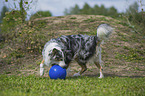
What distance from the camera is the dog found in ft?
16.2

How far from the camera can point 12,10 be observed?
9008 millimetres

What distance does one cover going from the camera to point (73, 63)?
7.75 m

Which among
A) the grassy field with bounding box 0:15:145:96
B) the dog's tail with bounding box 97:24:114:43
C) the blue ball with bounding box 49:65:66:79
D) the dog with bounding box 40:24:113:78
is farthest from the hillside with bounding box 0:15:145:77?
the dog's tail with bounding box 97:24:114:43

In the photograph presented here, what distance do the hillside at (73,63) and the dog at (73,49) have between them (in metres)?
1.12

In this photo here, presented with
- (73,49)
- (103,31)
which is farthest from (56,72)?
(103,31)

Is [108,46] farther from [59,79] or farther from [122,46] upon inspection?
[59,79]

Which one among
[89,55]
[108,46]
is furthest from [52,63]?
[108,46]

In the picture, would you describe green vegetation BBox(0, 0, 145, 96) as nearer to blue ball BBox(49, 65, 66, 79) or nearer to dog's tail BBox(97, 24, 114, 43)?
blue ball BBox(49, 65, 66, 79)

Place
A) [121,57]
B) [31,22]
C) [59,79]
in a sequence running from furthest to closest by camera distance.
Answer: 1. [31,22]
2. [121,57]
3. [59,79]

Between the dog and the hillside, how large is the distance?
1120 mm

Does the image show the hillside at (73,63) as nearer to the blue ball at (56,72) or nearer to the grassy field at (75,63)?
the grassy field at (75,63)

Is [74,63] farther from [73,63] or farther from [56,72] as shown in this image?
[56,72]

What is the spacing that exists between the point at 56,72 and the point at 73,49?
3.01 ft

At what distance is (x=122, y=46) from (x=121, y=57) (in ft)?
4.36
